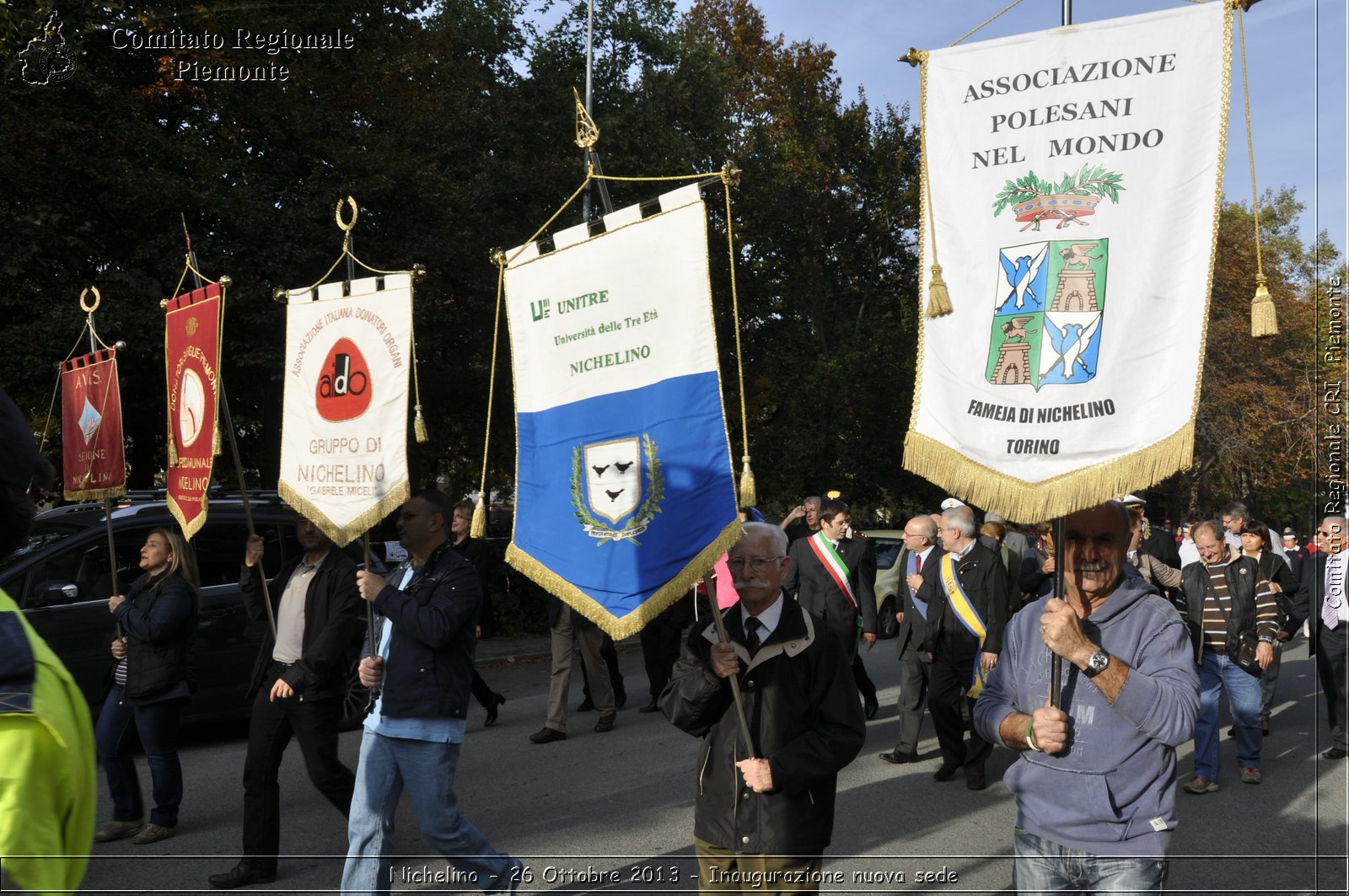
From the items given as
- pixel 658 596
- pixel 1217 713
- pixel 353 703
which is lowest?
pixel 1217 713

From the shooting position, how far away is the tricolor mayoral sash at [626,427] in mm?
4086

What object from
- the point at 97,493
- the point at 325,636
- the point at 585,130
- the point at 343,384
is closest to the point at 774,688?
the point at 585,130

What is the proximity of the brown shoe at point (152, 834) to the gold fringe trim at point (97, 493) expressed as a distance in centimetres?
227

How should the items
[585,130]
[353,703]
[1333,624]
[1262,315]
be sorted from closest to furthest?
[1262,315] < [585,130] < [353,703] < [1333,624]

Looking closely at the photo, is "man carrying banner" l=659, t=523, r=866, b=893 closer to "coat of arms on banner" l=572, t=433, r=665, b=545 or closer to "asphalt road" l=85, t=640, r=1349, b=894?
"coat of arms on banner" l=572, t=433, r=665, b=545

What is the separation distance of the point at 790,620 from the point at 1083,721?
103 centimetres

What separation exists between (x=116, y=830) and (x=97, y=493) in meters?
2.54

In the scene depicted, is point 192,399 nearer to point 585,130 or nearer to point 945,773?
point 585,130

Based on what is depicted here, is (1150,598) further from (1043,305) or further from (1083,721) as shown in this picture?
(1043,305)

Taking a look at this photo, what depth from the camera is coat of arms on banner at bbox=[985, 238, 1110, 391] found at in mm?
3545

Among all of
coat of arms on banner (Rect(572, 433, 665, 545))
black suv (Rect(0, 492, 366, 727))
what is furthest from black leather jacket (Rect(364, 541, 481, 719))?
black suv (Rect(0, 492, 366, 727))

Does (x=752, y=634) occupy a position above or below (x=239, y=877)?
above

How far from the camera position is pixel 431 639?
4.82 m

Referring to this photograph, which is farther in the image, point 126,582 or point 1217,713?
point 126,582
